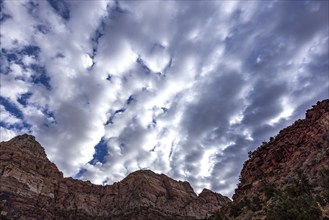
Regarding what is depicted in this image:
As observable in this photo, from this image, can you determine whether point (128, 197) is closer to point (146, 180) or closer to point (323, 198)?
point (146, 180)

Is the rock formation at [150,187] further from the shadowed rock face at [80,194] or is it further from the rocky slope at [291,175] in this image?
the rocky slope at [291,175]

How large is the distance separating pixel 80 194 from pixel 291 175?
105 metres

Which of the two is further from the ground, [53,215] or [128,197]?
[128,197]

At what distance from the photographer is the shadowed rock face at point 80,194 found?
10712 cm

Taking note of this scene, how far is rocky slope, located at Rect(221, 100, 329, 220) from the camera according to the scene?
24109 mm

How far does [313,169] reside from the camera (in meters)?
33.9

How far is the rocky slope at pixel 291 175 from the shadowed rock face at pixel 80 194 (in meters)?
64.2

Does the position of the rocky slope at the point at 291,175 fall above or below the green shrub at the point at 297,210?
above

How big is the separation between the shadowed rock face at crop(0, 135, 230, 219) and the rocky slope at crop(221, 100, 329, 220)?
211ft

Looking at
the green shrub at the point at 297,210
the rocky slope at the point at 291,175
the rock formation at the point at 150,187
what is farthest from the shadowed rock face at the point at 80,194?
the green shrub at the point at 297,210

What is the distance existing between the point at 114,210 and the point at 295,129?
8565cm

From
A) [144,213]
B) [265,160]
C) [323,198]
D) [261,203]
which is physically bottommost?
[323,198]

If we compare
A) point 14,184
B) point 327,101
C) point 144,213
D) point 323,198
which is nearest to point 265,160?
point 327,101

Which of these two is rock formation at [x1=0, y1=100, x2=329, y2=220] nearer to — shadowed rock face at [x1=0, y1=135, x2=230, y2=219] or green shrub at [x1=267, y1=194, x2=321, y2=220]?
shadowed rock face at [x1=0, y1=135, x2=230, y2=219]
